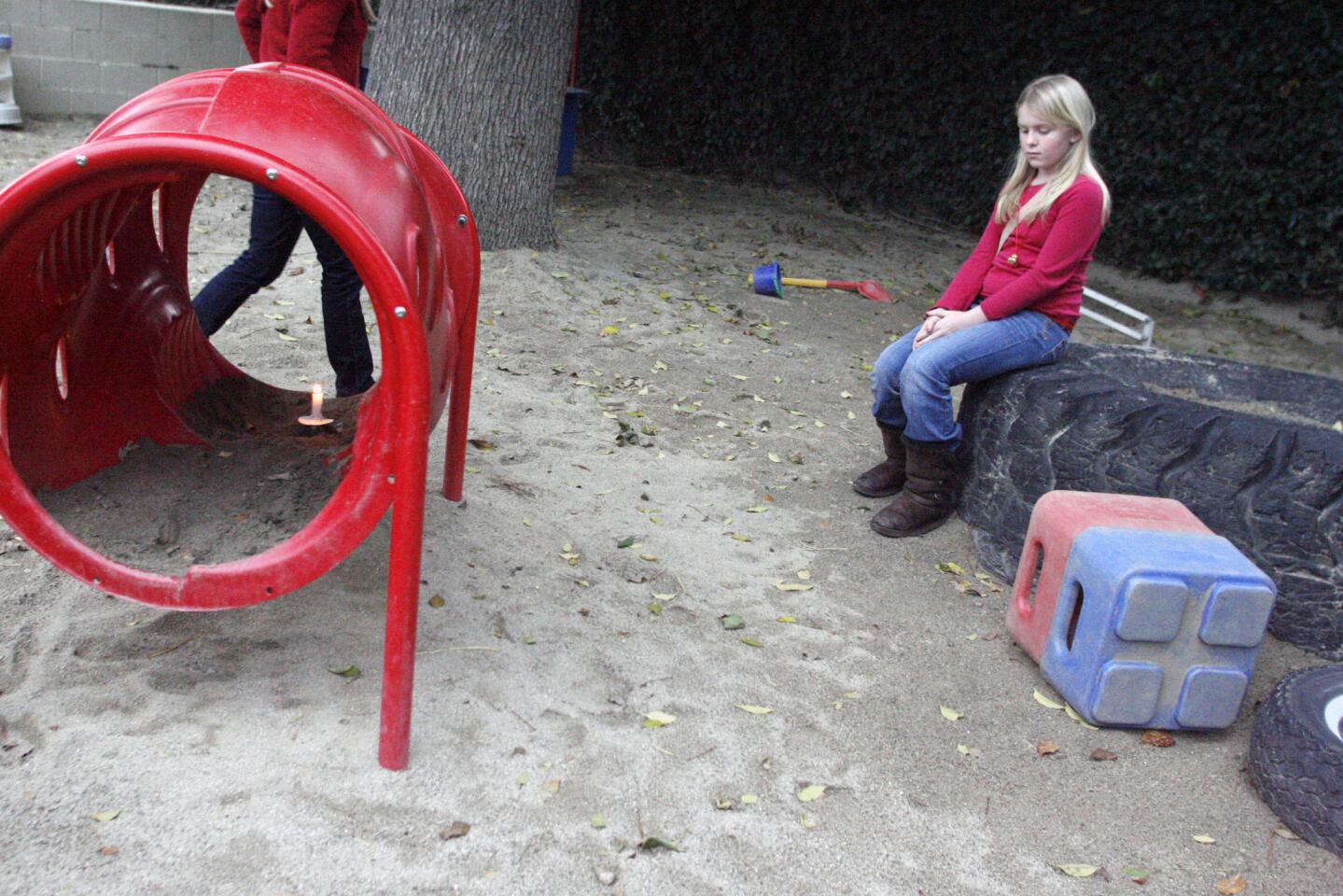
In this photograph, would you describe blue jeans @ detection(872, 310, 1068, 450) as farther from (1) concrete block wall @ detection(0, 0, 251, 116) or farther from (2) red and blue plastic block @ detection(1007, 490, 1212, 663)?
(1) concrete block wall @ detection(0, 0, 251, 116)

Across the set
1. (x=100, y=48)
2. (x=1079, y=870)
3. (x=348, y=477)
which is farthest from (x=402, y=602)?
(x=100, y=48)

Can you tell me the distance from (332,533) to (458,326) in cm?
104

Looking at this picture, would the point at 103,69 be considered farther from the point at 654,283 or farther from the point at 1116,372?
the point at 1116,372

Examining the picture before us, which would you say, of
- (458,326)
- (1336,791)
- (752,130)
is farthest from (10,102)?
(1336,791)

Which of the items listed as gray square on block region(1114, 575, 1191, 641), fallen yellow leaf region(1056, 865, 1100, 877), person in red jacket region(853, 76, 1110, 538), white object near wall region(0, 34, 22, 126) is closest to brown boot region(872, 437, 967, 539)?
person in red jacket region(853, 76, 1110, 538)

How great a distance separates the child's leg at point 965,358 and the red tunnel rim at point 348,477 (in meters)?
1.89

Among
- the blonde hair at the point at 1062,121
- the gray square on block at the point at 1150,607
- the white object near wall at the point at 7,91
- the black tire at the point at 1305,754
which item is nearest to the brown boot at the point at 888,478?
the blonde hair at the point at 1062,121

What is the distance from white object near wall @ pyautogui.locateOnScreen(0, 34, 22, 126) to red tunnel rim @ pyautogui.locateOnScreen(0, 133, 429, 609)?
22.5ft

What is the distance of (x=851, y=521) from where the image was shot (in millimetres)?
3793

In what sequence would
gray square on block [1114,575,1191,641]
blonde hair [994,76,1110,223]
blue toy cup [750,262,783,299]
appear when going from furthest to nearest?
1. blue toy cup [750,262,783,299]
2. blonde hair [994,76,1110,223]
3. gray square on block [1114,575,1191,641]

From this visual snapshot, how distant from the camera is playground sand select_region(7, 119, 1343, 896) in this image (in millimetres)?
2111

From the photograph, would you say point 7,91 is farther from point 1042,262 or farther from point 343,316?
point 1042,262

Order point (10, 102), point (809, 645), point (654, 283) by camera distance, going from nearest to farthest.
Result: point (809, 645)
point (654, 283)
point (10, 102)

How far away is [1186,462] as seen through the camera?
10.4 feet
